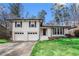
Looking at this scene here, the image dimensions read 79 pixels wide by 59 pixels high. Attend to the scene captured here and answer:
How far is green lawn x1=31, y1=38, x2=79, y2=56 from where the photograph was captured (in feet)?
32.2

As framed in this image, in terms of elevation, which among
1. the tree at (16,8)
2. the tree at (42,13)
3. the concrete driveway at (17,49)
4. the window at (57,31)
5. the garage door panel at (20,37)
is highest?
the tree at (16,8)

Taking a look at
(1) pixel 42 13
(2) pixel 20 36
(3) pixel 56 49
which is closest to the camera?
(1) pixel 42 13

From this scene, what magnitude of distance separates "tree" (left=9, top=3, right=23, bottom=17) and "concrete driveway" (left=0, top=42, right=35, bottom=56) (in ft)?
2.19

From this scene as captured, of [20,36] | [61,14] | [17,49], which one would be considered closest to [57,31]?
[61,14]

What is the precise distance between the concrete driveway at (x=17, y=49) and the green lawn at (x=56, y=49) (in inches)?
5.2

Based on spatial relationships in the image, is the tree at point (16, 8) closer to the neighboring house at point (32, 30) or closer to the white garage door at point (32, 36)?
the neighboring house at point (32, 30)

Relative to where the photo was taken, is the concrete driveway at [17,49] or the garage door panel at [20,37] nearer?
the concrete driveway at [17,49]

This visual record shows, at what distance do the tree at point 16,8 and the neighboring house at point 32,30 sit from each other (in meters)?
0.17

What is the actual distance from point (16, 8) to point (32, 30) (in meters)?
0.62

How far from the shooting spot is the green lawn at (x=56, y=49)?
9.82m

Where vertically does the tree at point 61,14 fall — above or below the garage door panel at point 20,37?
above

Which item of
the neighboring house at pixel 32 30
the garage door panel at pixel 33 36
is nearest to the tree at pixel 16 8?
the neighboring house at pixel 32 30

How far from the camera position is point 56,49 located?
9852 millimetres

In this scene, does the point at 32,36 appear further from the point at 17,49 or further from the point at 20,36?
the point at 17,49
